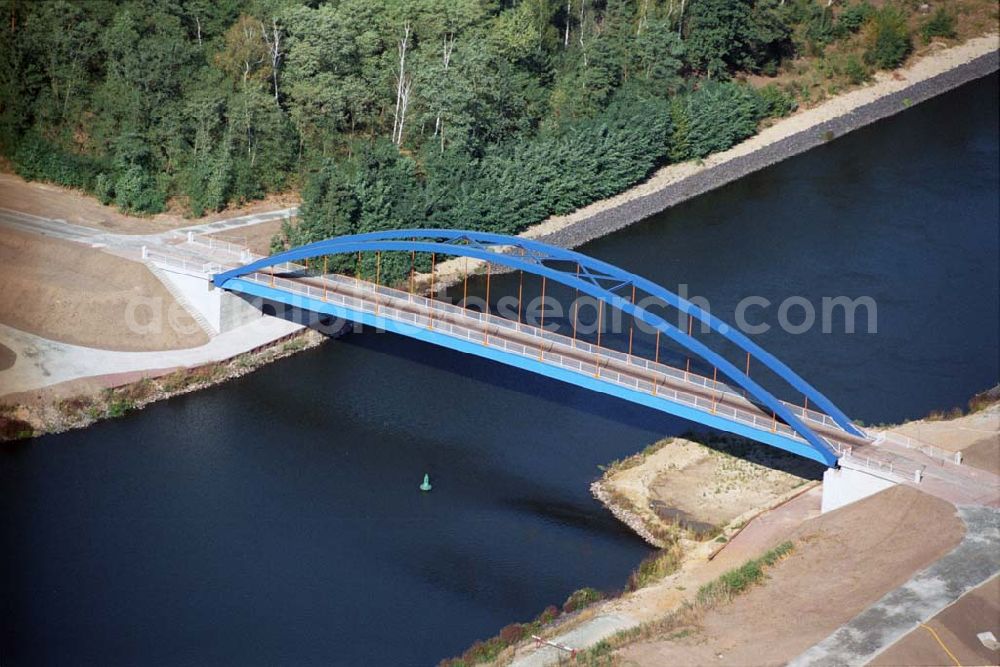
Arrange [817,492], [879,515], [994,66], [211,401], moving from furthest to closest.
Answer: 1. [994,66]
2. [211,401]
3. [817,492]
4. [879,515]

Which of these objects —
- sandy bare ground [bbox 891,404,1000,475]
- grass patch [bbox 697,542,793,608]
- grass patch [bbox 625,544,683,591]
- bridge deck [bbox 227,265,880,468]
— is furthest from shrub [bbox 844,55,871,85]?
grass patch [bbox 697,542,793,608]

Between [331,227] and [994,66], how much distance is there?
42.4 m

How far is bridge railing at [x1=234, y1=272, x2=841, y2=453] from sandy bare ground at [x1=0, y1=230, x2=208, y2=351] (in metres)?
3.51

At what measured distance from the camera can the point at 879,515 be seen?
1457 inches

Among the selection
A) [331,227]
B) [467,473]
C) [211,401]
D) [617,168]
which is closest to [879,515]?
[467,473]

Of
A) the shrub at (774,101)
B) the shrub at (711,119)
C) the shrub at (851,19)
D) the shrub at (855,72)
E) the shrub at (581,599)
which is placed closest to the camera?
the shrub at (581,599)

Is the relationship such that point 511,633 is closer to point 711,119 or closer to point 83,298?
point 83,298

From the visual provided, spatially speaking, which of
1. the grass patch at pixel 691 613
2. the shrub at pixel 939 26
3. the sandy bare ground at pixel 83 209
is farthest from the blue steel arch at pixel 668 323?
the shrub at pixel 939 26

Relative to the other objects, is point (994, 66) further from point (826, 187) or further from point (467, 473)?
→ point (467, 473)

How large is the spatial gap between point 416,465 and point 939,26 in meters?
48.9

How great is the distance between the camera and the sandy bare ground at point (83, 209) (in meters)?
53.2

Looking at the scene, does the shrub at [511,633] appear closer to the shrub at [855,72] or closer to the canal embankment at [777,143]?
the canal embankment at [777,143]

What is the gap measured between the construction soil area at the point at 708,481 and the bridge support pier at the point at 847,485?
66.2 inches

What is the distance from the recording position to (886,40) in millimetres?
75688
